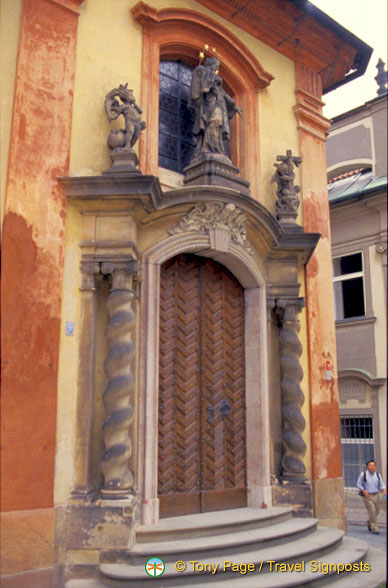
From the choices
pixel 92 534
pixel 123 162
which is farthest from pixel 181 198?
pixel 92 534

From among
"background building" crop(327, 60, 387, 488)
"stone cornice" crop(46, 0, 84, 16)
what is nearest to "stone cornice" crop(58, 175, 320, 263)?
"stone cornice" crop(46, 0, 84, 16)

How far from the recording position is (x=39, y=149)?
6.56 metres

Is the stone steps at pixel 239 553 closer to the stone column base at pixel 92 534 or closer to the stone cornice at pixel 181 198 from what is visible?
the stone column base at pixel 92 534

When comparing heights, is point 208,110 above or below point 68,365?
above

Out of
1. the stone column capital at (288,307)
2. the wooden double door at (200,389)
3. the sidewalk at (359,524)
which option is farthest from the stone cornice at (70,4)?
the sidewalk at (359,524)

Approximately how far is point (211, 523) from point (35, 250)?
11.7 feet

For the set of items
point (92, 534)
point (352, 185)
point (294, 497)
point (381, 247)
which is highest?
point (352, 185)

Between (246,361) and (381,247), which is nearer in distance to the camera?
(246,361)

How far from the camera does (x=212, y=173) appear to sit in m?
7.75

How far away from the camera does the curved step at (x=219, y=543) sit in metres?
5.84


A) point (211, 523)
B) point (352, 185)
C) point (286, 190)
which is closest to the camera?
point (211, 523)

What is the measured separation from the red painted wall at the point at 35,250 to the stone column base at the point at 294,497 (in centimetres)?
328

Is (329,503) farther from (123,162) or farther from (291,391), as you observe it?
(123,162)

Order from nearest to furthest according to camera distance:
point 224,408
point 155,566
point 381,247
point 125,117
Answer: point 155,566 < point 125,117 < point 224,408 < point 381,247
